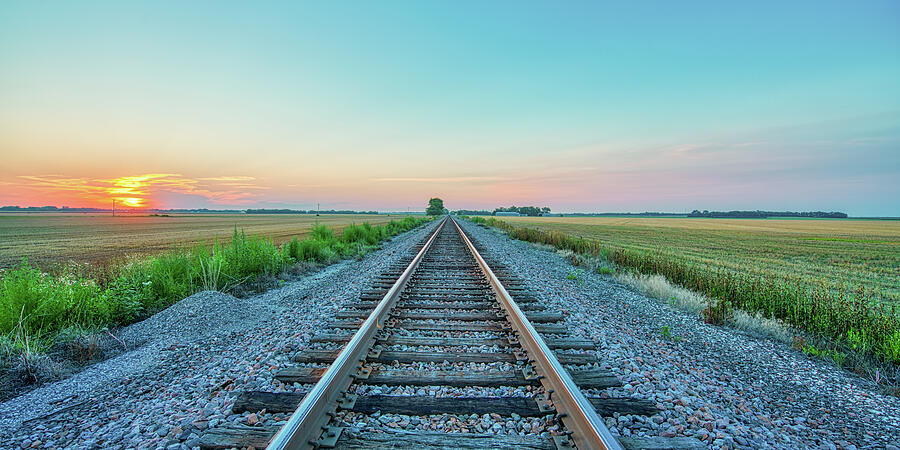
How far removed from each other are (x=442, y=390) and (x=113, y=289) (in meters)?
5.80

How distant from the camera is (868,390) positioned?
3395mm

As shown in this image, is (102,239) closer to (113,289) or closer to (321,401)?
(113,289)

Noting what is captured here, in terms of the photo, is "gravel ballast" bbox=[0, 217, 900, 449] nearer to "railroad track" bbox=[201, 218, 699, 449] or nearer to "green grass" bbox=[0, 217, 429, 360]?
"railroad track" bbox=[201, 218, 699, 449]

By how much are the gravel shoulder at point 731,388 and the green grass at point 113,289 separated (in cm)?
571

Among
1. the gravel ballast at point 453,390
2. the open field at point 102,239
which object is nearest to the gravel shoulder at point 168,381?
the gravel ballast at point 453,390

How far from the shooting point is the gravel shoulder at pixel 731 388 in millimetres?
2496

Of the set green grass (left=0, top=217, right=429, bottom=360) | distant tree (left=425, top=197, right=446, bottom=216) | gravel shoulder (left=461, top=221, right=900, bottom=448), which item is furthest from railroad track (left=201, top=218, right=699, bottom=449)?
distant tree (left=425, top=197, right=446, bottom=216)

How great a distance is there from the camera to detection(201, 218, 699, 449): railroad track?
219cm

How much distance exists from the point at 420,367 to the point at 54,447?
7.86ft

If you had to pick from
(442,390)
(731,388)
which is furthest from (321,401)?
(731,388)

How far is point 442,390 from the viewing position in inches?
113

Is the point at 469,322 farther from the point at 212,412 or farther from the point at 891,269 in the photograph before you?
the point at 891,269

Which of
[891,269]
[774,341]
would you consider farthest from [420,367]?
[891,269]

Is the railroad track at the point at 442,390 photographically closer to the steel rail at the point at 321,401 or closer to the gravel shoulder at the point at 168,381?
the steel rail at the point at 321,401
